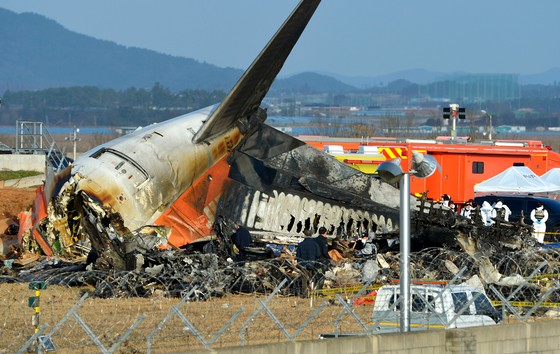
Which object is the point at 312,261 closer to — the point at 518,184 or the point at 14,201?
the point at 518,184

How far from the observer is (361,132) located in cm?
12256

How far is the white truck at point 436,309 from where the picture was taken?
53.4 feet

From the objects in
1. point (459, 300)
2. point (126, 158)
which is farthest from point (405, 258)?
point (126, 158)

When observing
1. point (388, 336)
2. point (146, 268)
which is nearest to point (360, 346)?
point (388, 336)

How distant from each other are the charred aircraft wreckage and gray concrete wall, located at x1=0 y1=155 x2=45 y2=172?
96.5ft

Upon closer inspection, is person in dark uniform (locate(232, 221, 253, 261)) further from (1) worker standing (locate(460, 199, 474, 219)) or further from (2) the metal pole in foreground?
(2) the metal pole in foreground

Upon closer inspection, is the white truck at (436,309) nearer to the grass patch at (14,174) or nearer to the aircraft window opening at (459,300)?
the aircraft window opening at (459,300)

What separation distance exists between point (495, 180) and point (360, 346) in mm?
32693

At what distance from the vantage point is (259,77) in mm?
27672

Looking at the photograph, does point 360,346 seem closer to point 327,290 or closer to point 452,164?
point 327,290

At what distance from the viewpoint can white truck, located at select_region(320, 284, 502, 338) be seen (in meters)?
16.3

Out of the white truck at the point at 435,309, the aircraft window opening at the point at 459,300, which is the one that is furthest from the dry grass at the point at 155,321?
the aircraft window opening at the point at 459,300

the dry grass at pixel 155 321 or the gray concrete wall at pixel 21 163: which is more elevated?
the gray concrete wall at pixel 21 163

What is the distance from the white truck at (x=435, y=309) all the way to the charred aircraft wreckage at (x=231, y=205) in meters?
5.13
